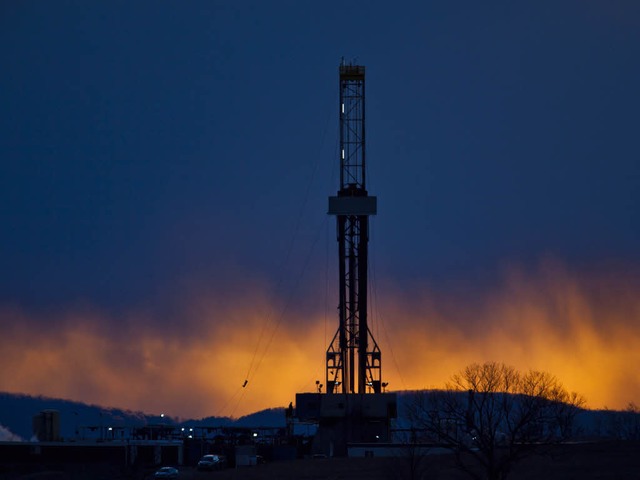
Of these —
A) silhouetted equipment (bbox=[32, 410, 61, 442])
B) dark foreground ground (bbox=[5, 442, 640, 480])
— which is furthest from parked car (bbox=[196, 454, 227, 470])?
silhouetted equipment (bbox=[32, 410, 61, 442])

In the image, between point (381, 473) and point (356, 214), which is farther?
point (356, 214)

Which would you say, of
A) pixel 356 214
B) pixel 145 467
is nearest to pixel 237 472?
pixel 145 467

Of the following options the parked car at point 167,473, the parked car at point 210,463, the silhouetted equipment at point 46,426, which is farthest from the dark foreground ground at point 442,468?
the silhouetted equipment at point 46,426

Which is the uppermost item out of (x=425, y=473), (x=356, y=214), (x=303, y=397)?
(x=356, y=214)

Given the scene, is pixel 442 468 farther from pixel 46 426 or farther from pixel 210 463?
pixel 46 426

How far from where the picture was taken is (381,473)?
216 ft

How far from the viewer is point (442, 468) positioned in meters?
65.9

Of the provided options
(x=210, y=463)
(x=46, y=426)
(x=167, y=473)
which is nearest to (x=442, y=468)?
(x=167, y=473)

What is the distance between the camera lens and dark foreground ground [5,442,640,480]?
6144cm

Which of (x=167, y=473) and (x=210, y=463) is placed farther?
(x=210, y=463)

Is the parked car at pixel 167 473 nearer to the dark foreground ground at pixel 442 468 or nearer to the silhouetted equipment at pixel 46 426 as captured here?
the dark foreground ground at pixel 442 468

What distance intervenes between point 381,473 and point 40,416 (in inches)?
1414

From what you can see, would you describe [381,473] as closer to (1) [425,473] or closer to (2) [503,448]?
(1) [425,473]

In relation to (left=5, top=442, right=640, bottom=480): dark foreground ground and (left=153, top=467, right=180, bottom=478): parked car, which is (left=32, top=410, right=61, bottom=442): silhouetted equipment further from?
(left=153, top=467, right=180, bottom=478): parked car
